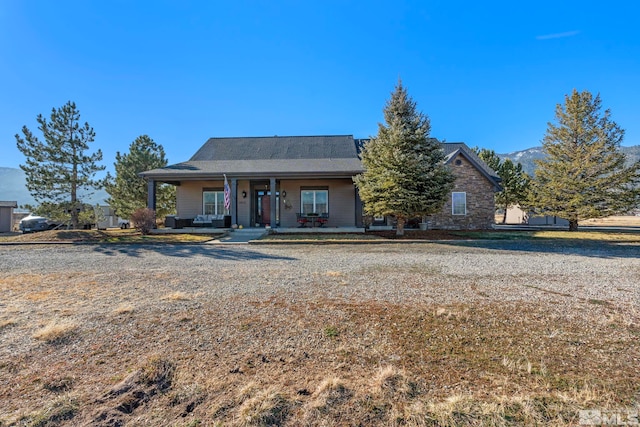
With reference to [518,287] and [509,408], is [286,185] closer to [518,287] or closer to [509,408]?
[518,287]

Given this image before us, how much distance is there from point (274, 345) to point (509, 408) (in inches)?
79.9

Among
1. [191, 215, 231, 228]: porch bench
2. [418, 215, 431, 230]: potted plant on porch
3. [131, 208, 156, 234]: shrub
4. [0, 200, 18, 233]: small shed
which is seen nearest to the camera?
[131, 208, 156, 234]: shrub

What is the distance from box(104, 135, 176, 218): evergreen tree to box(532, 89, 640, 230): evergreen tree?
81.0ft

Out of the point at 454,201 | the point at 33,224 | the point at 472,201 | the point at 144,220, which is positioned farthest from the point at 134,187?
the point at 472,201

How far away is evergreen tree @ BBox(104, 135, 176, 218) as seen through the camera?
2073 centimetres

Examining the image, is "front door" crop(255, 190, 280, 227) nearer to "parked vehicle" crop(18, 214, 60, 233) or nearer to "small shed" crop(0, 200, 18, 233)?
"parked vehicle" crop(18, 214, 60, 233)

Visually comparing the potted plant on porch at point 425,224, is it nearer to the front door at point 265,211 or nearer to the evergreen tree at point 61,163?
the front door at point 265,211

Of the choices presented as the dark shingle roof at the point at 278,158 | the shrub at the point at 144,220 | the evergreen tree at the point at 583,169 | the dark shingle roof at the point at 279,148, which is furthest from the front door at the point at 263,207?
the evergreen tree at the point at 583,169

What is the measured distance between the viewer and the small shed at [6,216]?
20.2 metres

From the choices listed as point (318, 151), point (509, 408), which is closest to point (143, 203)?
point (318, 151)

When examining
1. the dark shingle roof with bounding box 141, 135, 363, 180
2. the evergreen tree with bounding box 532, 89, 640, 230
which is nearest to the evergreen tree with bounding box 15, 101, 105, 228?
the dark shingle roof with bounding box 141, 135, 363, 180

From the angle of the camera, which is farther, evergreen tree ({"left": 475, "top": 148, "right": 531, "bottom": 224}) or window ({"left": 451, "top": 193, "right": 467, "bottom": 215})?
evergreen tree ({"left": 475, "top": 148, "right": 531, "bottom": 224})

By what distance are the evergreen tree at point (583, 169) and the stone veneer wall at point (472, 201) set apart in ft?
9.02

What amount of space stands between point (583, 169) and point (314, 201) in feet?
Answer: 48.1
